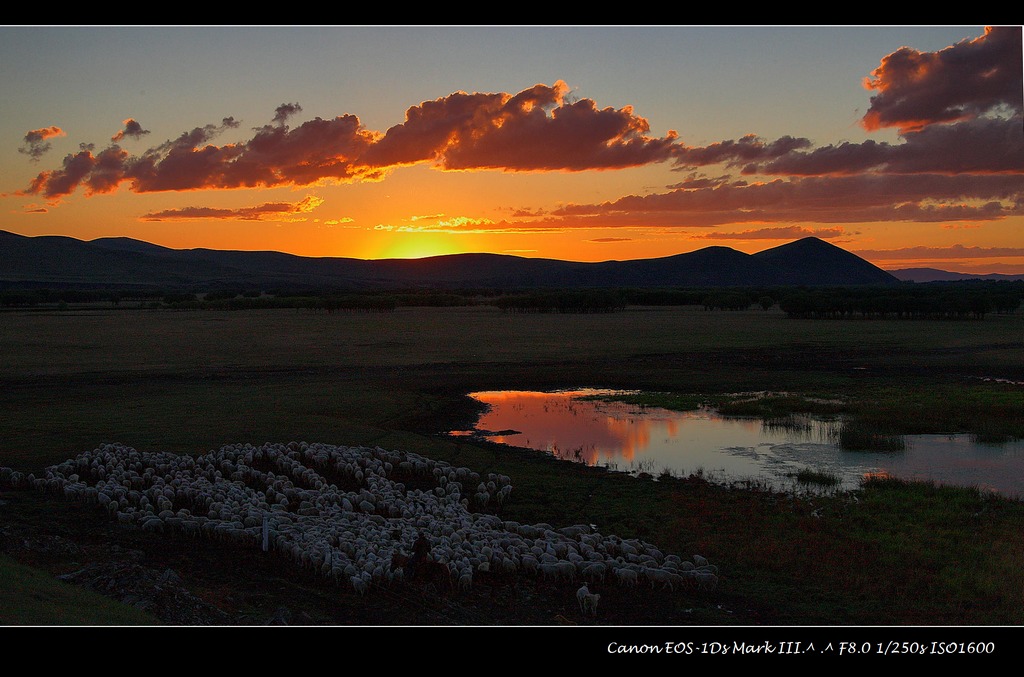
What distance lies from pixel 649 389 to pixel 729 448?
11.7m

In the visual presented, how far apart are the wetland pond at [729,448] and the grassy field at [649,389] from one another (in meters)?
1.34

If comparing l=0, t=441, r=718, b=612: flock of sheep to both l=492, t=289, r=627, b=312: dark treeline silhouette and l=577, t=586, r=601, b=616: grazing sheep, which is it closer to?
l=577, t=586, r=601, b=616: grazing sheep

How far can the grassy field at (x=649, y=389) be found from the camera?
1212 cm

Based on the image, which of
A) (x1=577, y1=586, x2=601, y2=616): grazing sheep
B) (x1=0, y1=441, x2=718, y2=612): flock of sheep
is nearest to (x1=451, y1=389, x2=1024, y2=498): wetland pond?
(x1=0, y1=441, x2=718, y2=612): flock of sheep

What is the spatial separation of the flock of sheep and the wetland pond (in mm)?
5295

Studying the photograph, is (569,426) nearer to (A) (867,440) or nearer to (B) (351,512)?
(A) (867,440)

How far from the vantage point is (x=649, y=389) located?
111 ft

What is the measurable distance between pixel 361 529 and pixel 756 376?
27879mm

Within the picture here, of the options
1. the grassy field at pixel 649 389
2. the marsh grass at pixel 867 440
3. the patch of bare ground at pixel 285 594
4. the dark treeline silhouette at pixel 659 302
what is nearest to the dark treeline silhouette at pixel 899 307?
the dark treeline silhouette at pixel 659 302

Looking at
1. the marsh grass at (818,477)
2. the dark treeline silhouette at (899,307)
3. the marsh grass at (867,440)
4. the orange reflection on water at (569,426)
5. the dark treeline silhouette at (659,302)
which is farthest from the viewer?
the dark treeline silhouette at (659,302)

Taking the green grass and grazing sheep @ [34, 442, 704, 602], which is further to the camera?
grazing sheep @ [34, 442, 704, 602]

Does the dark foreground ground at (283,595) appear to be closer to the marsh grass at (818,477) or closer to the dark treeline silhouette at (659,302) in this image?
the marsh grass at (818,477)

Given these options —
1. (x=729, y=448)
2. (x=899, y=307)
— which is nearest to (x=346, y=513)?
(x=729, y=448)

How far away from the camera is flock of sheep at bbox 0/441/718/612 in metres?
12.1
